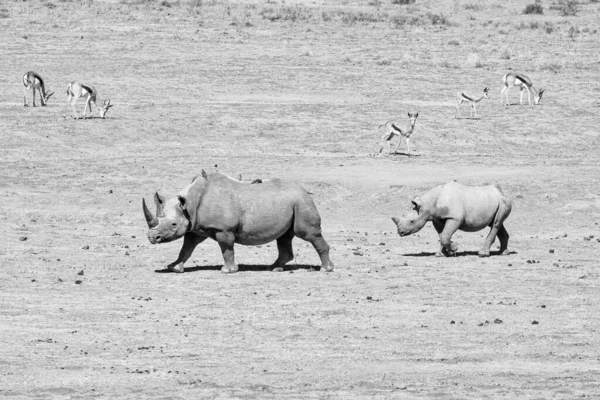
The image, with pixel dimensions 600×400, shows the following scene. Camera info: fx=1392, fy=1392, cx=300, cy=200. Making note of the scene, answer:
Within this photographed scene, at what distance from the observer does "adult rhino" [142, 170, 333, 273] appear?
17.2 metres

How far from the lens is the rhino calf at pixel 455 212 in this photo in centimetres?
1923

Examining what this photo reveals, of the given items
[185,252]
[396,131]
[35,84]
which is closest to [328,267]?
[185,252]

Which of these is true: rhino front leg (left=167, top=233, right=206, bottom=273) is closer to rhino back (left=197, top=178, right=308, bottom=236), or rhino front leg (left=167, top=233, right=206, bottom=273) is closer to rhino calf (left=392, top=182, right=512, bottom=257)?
rhino back (left=197, top=178, right=308, bottom=236)

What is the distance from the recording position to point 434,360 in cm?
1218

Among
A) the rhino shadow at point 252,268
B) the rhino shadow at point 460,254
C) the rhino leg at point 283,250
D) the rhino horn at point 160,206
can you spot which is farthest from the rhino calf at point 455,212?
the rhino horn at point 160,206

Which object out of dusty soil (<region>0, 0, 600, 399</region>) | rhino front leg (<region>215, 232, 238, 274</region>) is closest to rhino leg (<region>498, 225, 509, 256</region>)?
dusty soil (<region>0, 0, 600, 399</region>)

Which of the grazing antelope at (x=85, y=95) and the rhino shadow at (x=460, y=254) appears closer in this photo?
the rhino shadow at (x=460, y=254)

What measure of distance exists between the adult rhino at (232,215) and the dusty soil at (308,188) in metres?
0.48

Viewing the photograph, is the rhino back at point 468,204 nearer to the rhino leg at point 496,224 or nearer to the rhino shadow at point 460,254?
the rhino leg at point 496,224

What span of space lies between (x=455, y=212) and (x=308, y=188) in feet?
20.3

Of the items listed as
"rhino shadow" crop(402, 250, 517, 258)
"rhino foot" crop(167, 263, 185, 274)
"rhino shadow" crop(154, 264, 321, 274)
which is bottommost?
"rhino shadow" crop(402, 250, 517, 258)

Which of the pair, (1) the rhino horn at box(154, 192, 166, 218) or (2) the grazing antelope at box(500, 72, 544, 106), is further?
(2) the grazing antelope at box(500, 72, 544, 106)

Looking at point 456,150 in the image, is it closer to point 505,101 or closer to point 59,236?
point 505,101

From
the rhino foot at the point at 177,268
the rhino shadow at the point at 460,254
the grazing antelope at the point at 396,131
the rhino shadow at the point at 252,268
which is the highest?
the rhino foot at the point at 177,268
